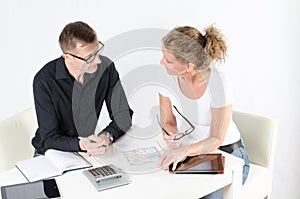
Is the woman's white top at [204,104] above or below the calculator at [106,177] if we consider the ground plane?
above

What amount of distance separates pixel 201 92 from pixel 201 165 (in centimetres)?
42

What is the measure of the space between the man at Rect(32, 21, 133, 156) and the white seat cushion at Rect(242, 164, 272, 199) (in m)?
0.60

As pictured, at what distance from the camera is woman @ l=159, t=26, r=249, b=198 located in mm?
2180

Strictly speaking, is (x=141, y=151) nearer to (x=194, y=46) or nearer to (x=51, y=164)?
(x=51, y=164)

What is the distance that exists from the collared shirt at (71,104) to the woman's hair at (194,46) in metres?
0.34

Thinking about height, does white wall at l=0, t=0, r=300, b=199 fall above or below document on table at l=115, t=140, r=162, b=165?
above

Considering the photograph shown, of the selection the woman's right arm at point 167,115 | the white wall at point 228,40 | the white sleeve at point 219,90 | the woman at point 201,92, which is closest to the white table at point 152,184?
the woman at point 201,92

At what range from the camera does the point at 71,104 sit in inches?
90.6

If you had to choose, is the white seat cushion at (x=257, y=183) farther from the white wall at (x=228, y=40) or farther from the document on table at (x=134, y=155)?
the white wall at (x=228, y=40)

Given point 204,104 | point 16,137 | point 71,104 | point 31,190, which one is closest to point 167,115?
point 204,104

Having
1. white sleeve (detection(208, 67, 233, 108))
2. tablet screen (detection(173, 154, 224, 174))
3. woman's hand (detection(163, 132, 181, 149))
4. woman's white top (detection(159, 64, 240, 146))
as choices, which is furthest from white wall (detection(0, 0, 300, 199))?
tablet screen (detection(173, 154, 224, 174))

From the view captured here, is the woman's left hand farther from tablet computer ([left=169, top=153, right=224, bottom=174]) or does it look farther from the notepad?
the notepad

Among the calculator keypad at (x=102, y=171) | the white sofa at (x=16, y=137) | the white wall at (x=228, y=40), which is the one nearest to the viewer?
the calculator keypad at (x=102, y=171)

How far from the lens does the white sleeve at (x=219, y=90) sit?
2.20 metres
